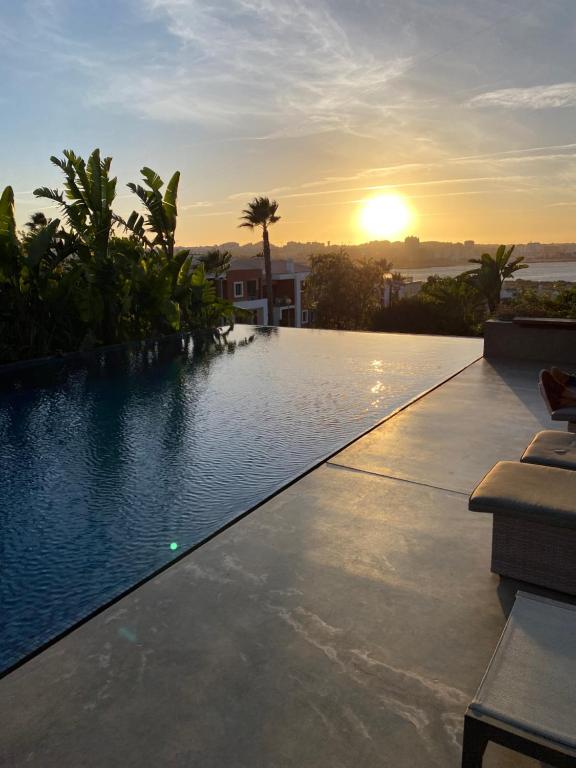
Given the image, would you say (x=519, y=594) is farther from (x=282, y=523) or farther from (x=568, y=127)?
(x=568, y=127)

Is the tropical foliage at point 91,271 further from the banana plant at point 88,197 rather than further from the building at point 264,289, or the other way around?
the building at point 264,289

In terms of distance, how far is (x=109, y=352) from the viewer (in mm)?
12617

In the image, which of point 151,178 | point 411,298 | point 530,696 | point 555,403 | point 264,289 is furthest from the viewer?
point 264,289

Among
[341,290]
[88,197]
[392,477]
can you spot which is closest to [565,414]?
[392,477]

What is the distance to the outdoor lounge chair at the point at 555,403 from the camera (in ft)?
17.3

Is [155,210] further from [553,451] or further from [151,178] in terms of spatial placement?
[553,451]

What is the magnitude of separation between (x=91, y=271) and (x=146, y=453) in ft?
25.2

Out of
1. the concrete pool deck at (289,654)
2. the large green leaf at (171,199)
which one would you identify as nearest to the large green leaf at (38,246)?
the large green leaf at (171,199)

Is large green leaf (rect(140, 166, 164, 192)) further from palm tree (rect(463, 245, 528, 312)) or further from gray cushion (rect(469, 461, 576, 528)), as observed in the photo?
palm tree (rect(463, 245, 528, 312))

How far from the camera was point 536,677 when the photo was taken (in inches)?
72.0

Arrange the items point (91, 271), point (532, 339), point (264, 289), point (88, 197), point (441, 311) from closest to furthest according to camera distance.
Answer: point (532, 339) < point (91, 271) < point (88, 197) < point (441, 311) < point (264, 289)

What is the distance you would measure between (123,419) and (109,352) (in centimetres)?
566

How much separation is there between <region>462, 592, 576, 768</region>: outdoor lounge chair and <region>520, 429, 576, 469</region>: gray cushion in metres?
1.81

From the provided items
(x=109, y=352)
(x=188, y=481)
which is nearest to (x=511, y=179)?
(x=109, y=352)
